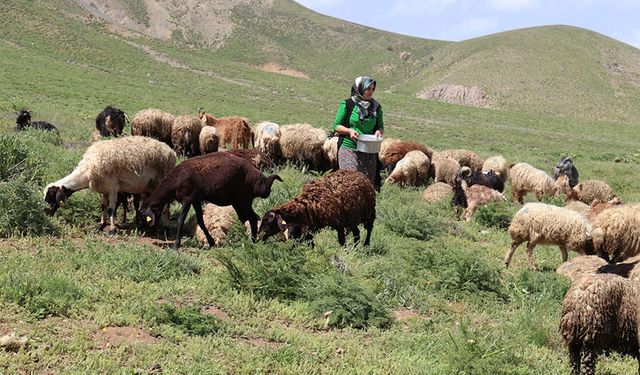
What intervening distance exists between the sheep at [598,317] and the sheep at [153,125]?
12269mm

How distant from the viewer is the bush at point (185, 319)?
5.02 m

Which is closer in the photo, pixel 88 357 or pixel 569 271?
pixel 88 357

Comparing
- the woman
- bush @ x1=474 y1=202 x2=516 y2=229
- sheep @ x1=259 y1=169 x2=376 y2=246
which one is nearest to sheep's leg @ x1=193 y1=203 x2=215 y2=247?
sheep @ x1=259 y1=169 x2=376 y2=246

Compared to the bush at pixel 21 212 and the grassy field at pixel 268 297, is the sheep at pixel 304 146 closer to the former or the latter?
the grassy field at pixel 268 297

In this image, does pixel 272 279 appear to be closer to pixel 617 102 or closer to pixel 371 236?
pixel 371 236

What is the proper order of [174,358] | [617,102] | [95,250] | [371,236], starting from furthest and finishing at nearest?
[617,102], [371,236], [95,250], [174,358]

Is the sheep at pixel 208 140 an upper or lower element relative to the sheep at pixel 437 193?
upper

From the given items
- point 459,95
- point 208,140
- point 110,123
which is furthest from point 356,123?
point 459,95

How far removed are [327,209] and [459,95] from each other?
69662 millimetres

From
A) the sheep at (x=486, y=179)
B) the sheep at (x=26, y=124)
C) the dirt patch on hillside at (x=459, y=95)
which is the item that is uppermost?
the dirt patch on hillside at (x=459, y=95)

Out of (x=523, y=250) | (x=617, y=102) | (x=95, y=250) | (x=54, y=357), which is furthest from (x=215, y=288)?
(x=617, y=102)

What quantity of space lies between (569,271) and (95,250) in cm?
642

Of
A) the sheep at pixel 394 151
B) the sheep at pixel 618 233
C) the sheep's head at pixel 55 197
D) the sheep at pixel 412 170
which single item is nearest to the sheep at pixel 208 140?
the sheep at pixel 412 170

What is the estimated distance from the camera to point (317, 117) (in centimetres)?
4053
